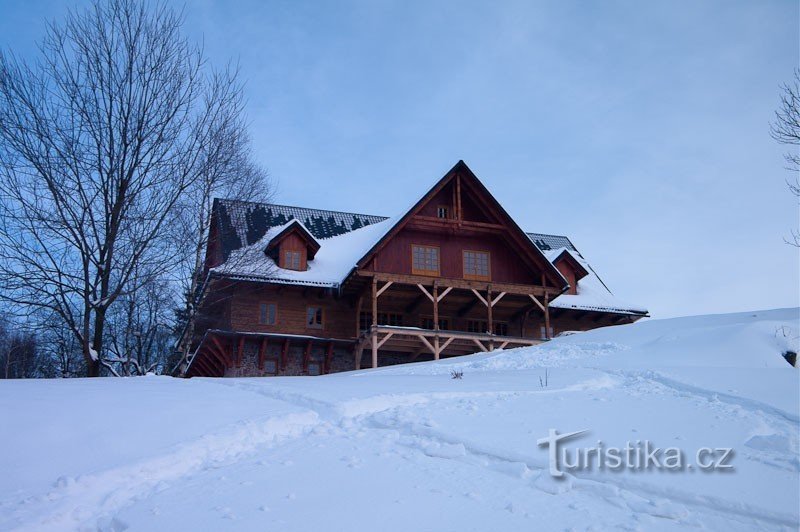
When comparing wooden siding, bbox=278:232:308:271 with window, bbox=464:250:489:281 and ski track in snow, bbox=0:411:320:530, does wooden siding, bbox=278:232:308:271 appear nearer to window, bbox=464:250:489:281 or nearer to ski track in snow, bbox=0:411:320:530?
window, bbox=464:250:489:281

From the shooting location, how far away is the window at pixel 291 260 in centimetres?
2386

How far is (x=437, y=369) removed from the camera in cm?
1440

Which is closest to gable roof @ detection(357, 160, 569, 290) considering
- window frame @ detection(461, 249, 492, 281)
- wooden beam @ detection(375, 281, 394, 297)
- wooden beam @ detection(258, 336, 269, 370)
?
window frame @ detection(461, 249, 492, 281)

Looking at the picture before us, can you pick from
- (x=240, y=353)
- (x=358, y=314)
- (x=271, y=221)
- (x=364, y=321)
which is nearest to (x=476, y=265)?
(x=364, y=321)

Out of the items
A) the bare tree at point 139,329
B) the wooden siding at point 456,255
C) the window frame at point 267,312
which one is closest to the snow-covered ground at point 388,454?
the bare tree at point 139,329

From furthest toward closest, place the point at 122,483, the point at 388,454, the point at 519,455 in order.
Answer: the point at 388,454
the point at 519,455
the point at 122,483

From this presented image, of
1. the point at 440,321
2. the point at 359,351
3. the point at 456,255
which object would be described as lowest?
the point at 359,351

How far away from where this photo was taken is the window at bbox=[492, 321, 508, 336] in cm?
2778

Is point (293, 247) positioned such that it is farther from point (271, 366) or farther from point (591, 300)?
point (591, 300)

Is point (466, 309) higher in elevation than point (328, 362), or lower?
higher

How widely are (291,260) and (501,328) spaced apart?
937cm

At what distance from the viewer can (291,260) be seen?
2398 centimetres

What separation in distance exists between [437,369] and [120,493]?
9.93m

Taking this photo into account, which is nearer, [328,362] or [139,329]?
[328,362]
